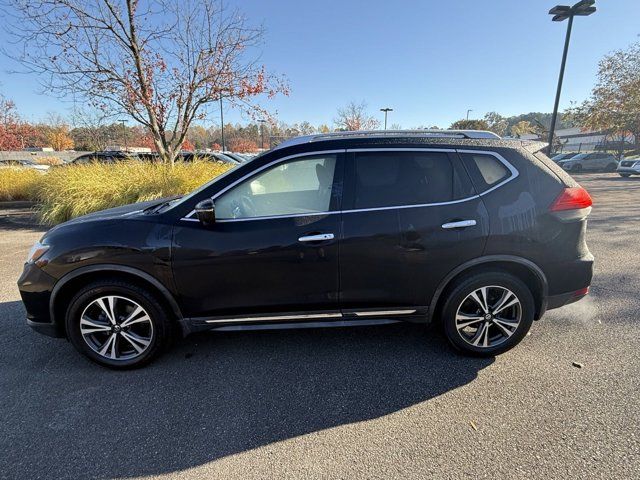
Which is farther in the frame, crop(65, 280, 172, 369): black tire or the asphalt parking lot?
crop(65, 280, 172, 369): black tire

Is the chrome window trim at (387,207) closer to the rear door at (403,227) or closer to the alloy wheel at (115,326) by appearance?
the rear door at (403,227)

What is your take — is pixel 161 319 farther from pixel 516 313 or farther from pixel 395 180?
pixel 516 313

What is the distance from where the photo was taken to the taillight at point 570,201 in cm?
276

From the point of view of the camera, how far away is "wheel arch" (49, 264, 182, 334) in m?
2.71

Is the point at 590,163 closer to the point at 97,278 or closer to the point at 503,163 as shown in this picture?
the point at 503,163

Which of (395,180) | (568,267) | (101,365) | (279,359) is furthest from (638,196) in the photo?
(101,365)

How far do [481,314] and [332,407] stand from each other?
1.47 meters

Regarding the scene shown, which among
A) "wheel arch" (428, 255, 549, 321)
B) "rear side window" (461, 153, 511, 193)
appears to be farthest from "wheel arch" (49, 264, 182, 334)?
"rear side window" (461, 153, 511, 193)

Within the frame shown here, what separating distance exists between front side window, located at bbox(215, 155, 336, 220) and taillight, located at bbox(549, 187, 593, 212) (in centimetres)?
182

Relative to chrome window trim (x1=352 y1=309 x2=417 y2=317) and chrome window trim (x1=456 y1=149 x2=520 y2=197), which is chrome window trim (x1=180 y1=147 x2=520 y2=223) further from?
chrome window trim (x1=352 y1=309 x2=417 y2=317)

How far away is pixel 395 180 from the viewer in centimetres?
281

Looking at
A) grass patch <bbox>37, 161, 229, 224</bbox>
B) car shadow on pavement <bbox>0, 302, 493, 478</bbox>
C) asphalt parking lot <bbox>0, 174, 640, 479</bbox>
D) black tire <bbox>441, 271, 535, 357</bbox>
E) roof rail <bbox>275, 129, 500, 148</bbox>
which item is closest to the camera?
asphalt parking lot <bbox>0, 174, 640, 479</bbox>

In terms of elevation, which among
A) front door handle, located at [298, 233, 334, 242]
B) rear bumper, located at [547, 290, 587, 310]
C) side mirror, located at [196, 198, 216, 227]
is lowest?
rear bumper, located at [547, 290, 587, 310]

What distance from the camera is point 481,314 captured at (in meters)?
2.90
